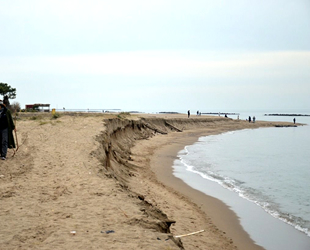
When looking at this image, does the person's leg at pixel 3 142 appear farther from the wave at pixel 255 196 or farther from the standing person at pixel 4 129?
the wave at pixel 255 196

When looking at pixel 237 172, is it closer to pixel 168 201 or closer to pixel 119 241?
pixel 168 201

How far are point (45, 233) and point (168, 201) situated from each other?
18.0 feet

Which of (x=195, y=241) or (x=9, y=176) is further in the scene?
(x=9, y=176)

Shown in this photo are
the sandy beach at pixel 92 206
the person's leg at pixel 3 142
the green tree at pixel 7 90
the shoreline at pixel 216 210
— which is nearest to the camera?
the sandy beach at pixel 92 206

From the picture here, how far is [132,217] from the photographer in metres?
Answer: 6.55

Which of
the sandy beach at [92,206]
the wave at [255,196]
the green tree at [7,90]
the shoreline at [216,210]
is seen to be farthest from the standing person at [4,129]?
the green tree at [7,90]

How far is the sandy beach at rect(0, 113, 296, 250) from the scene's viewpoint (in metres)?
5.70

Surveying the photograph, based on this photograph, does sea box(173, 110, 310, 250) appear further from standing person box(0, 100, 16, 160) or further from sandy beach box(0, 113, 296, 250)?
standing person box(0, 100, 16, 160)

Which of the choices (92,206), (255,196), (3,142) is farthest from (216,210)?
(3,142)

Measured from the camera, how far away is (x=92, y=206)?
24.2 feet

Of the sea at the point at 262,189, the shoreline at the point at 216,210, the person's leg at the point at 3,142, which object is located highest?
the person's leg at the point at 3,142

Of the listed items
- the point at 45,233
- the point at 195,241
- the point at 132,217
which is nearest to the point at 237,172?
the point at 195,241

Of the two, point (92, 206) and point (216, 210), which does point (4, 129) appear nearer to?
point (92, 206)

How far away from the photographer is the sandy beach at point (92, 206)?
5.70m
